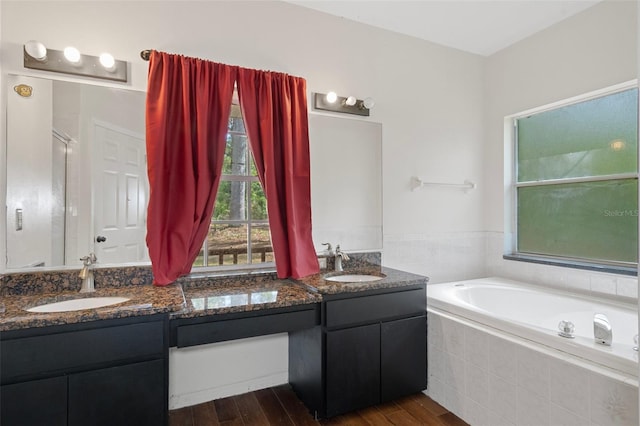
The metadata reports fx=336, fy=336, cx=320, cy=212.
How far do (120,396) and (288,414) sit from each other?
0.98 metres

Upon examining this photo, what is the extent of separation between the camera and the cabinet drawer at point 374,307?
1875 mm

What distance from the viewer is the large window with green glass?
229cm

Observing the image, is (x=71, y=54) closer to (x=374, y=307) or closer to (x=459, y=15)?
(x=374, y=307)

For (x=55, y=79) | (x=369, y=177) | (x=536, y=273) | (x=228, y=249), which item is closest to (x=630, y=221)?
(x=536, y=273)

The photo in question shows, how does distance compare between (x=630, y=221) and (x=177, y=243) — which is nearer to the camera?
(x=177, y=243)

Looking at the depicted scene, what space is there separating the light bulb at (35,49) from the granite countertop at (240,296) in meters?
1.39

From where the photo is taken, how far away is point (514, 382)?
1.71m

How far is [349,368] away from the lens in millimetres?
1917

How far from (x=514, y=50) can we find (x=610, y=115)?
3.10 feet

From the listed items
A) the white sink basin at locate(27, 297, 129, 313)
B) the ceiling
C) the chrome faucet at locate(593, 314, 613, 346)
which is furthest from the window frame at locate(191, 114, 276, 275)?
the chrome faucet at locate(593, 314, 613, 346)

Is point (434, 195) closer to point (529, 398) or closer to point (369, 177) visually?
point (369, 177)

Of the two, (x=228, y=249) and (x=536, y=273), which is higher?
(x=228, y=249)

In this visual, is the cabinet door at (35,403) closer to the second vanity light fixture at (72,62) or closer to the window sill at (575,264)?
the second vanity light fixture at (72,62)

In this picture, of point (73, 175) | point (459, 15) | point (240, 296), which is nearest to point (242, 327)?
point (240, 296)
